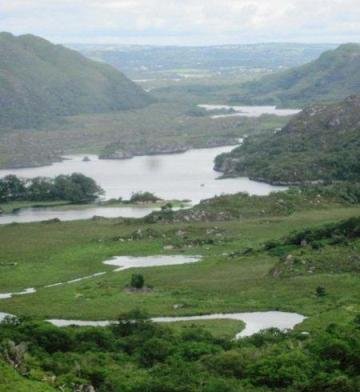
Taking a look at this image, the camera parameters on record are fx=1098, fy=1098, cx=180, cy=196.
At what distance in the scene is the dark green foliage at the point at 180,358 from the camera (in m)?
41.9

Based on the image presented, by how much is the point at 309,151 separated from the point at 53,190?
36.9 meters

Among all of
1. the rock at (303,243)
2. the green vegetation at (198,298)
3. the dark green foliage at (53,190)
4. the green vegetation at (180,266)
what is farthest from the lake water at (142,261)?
the dark green foliage at (53,190)

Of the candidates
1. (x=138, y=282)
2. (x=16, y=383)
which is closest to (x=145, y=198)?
(x=138, y=282)

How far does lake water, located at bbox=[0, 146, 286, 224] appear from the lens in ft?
397

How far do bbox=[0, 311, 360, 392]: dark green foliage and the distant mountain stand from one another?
7935 cm

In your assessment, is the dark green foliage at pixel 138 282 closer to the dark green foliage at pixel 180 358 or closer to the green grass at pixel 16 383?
the dark green foliage at pixel 180 358

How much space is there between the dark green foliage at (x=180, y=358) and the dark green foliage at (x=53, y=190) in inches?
3109

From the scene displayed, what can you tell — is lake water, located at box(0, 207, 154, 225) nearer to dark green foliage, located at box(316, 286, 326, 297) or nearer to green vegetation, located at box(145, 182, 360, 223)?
green vegetation, located at box(145, 182, 360, 223)

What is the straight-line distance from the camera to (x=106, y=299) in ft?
224

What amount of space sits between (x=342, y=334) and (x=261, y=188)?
290ft

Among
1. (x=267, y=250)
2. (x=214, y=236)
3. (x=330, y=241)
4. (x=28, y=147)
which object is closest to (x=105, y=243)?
(x=214, y=236)

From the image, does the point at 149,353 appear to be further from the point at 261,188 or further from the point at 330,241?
the point at 261,188

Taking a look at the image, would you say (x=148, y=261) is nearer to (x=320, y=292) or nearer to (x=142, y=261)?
(x=142, y=261)

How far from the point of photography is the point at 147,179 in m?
152
